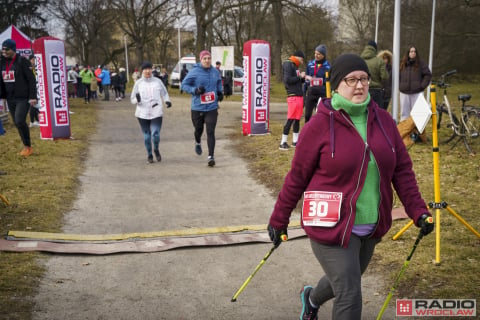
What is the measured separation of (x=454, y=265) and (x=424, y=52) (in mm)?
33827

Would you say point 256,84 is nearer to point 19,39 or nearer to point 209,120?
point 209,120

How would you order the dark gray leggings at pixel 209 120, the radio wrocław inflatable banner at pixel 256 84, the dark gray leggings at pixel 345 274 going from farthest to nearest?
the radio wrocław inflatable banner at pixel 256 84 → the dark gray leggings at pixel 209 120 → the dark gray leggings at pixel 345 274

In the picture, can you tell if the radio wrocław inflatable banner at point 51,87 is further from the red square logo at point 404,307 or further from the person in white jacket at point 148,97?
the red square logo at point 404,307

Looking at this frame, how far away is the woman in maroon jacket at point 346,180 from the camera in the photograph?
10.5 feet

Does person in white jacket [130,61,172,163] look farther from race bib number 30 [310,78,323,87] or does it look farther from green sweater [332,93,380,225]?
green sweater [332,93,380,225]

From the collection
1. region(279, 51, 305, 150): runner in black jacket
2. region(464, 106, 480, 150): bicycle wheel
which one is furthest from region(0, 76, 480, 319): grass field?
region(279, 51, 305, 150): runner in black jacket

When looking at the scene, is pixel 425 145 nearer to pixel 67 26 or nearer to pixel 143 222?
pixel 143 222

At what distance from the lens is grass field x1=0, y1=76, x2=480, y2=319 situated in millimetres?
4806

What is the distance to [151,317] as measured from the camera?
4.36 m

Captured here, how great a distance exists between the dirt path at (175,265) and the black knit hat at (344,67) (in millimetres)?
1917

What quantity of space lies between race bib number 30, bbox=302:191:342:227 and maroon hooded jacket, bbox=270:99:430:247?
0.09 feet

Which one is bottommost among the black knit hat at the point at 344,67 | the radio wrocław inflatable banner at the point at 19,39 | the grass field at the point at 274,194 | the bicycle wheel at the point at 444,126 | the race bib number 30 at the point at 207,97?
the grass field at the point at 274,194

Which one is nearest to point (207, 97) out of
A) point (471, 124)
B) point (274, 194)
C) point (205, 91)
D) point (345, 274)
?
point (205, 91)

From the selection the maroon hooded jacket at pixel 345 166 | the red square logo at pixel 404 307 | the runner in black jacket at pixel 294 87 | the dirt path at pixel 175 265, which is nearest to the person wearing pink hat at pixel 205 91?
the dirt path at pixel 175 265
